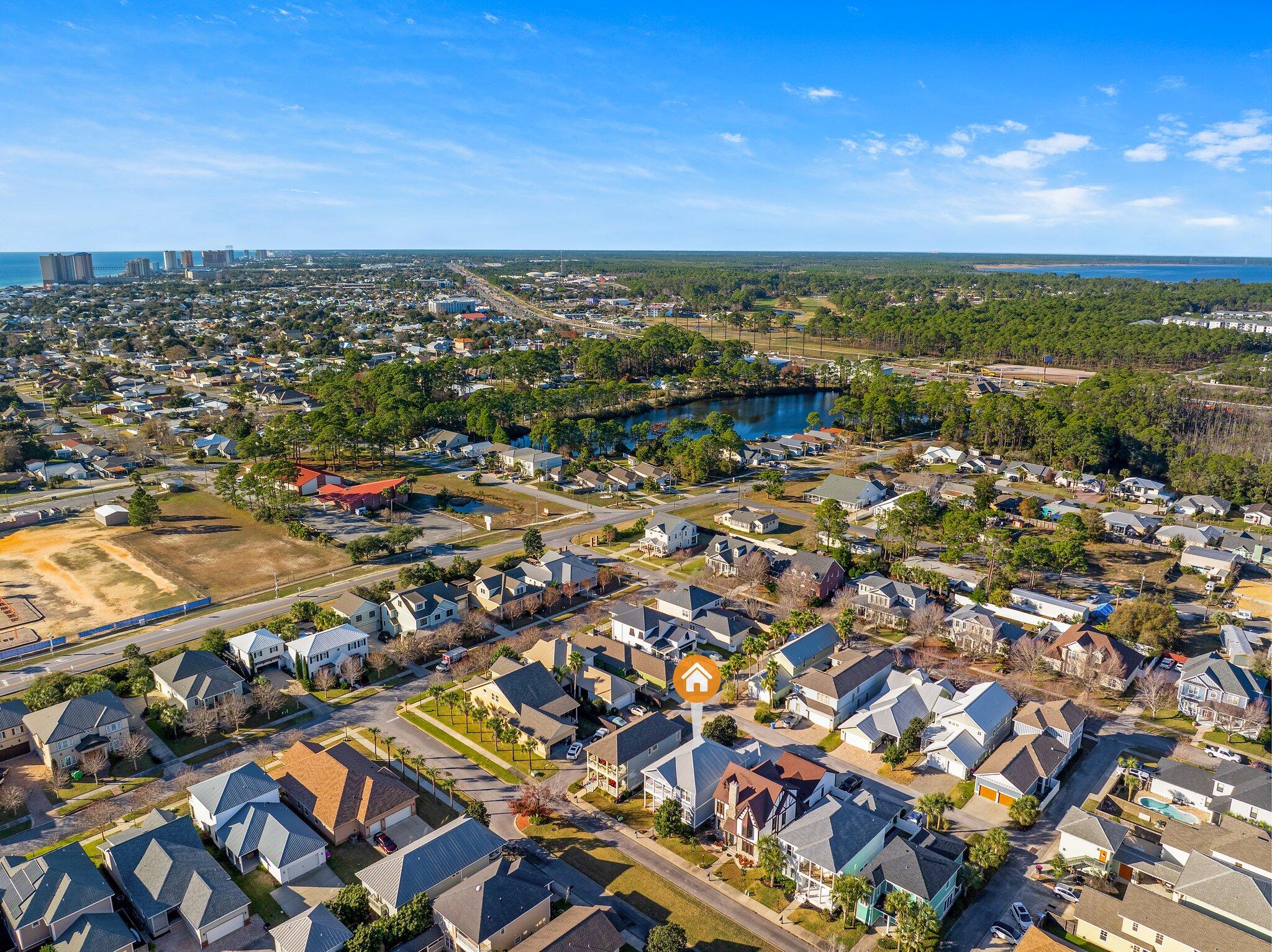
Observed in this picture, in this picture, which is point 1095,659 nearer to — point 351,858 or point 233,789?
point 351,858

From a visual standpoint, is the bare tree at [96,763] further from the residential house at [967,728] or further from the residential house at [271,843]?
the residential house at [967,728]

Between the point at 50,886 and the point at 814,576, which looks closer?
the point at 50,886

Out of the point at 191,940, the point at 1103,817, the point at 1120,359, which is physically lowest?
the point at 191,940

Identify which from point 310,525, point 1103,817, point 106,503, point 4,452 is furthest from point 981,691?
point 4,452

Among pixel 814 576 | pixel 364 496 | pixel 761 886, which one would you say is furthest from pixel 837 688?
pixel 364 496

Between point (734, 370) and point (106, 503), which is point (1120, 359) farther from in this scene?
point (106, 503)

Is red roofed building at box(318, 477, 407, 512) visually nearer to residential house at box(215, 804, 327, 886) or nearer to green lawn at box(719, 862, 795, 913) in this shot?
residential house at box(215, 804, 327, 886)

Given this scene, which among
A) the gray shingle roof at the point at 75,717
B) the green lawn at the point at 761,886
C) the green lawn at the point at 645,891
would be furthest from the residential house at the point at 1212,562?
the gray shingle roof at the point at 75,717
